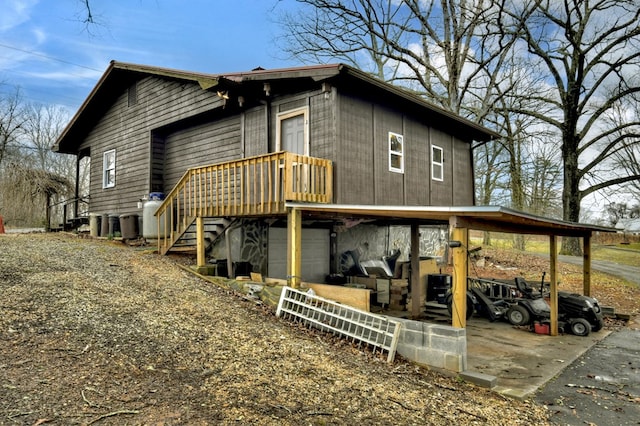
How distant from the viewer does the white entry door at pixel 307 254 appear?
1068cm

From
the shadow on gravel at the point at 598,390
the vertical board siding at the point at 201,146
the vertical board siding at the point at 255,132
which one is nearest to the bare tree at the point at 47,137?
the vertical board siding at the point at 201,146

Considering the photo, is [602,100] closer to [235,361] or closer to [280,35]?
[280,35]

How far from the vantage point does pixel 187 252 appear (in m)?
11.6

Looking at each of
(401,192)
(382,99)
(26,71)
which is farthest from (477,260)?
(26,71)

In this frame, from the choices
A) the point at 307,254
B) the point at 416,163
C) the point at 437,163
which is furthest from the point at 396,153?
the point at 307,254

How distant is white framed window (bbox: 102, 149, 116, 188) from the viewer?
1548 cm

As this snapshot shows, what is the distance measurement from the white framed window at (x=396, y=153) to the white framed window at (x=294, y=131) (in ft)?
7.79

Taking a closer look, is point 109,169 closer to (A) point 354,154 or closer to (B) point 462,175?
(A) point 354,154

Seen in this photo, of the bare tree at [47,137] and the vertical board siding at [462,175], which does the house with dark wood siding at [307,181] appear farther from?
the bare tree at [47,137]

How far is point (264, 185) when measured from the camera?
826 centimetres

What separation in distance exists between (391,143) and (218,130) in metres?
4.89

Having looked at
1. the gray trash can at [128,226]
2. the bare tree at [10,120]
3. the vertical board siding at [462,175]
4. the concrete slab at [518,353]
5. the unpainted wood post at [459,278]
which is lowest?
the concrete slab at [518,353]

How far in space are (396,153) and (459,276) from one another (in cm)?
557

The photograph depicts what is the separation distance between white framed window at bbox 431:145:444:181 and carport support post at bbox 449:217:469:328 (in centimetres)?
695
